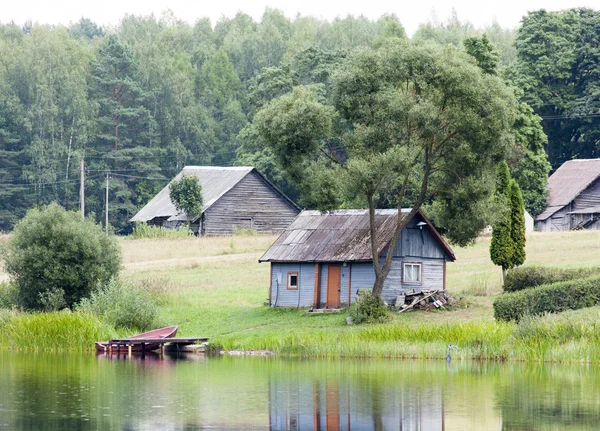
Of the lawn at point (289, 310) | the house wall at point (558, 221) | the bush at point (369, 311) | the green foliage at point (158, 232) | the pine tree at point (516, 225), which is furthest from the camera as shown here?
the house wall at point (558, 221)

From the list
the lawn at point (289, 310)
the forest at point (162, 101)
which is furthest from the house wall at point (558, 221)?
the lawn at point (289, 310)

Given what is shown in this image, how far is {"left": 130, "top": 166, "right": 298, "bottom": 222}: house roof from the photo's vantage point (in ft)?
310

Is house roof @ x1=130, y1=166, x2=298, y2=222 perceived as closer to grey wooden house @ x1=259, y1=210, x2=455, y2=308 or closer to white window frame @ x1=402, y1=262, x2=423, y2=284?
grey wooden house @ x1=259, y1=210, x2=455, y2=308

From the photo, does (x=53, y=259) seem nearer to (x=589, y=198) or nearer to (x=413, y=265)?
(x=413, y=265)

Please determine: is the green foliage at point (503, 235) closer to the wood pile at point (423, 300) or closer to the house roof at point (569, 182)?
the wood pile at point (423, 300)

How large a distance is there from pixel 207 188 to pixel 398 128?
50716 millimetres

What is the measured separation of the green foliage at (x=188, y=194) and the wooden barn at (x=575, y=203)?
26750 millimetres

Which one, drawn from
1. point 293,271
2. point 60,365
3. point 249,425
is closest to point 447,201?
point 293,271

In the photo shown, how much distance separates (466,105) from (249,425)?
23.5 metres

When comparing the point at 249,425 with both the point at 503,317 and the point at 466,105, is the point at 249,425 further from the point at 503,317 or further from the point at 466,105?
the point at 466,105

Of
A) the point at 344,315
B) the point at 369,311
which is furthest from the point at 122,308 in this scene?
the point at 369,311

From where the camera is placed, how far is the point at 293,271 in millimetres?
53656

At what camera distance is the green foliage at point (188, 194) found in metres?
91.5

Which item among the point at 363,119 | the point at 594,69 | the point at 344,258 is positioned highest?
the point at 594,69
